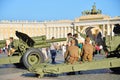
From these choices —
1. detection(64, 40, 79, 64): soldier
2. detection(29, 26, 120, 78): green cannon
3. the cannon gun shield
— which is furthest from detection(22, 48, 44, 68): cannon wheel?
detection(29, 26, 120, 78): green cannon

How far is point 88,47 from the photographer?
37.1 feet

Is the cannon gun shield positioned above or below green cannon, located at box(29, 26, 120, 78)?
above

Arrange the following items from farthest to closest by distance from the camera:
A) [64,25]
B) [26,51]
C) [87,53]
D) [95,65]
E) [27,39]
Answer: [64,25]
[27,39]
[26,51]
[87,53]
[95,65]

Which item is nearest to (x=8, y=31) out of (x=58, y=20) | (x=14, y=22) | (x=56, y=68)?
(x=14, y=22)

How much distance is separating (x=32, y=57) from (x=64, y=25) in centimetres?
6920

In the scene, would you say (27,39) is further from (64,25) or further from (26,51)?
(64,25)

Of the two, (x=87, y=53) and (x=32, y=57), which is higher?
(x=87, y=53)

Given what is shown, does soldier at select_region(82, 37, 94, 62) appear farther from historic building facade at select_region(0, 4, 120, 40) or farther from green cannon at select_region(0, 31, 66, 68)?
historic building facade at select_region(0, 4, 120, 40)

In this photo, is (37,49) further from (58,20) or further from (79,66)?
(58,20)

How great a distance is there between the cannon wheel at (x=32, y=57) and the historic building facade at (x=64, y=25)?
6117 centimetres

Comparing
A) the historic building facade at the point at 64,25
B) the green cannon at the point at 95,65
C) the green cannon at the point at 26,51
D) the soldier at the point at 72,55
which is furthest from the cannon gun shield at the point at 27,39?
the historic building facade at the point at 64,25

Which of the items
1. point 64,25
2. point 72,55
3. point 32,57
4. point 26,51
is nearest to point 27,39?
point 26,51

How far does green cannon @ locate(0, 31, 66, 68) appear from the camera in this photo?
536 inches

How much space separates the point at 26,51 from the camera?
1369 cm
